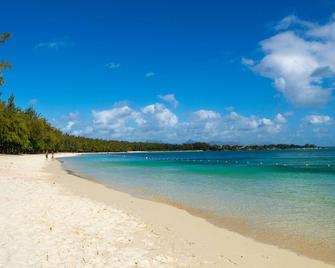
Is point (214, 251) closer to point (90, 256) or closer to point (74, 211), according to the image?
point (90, 256)

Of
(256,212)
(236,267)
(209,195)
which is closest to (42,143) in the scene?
(209,195)

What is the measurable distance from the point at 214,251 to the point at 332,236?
5511mm

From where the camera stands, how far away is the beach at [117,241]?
927 cm

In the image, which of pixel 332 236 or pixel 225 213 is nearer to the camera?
pixel 332 236

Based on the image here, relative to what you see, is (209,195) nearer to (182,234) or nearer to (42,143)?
(182,234)

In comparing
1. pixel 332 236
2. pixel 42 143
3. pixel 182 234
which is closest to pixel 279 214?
pixel 332 236

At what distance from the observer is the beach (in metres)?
9.27

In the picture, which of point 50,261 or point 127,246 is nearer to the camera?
point 50,261

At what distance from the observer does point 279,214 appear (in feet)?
59.8

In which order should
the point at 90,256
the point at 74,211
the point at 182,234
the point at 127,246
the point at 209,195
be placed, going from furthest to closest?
1. the point at 209,195
2. the point at 74,211
3. the point at 182,234
4. the point at 127,246
5. the point at 90,256

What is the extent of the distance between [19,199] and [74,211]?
3.82m

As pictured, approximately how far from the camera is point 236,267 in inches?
364

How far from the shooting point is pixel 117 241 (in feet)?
36.5

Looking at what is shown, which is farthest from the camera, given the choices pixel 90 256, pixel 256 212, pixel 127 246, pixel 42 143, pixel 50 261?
pixel 42 143
